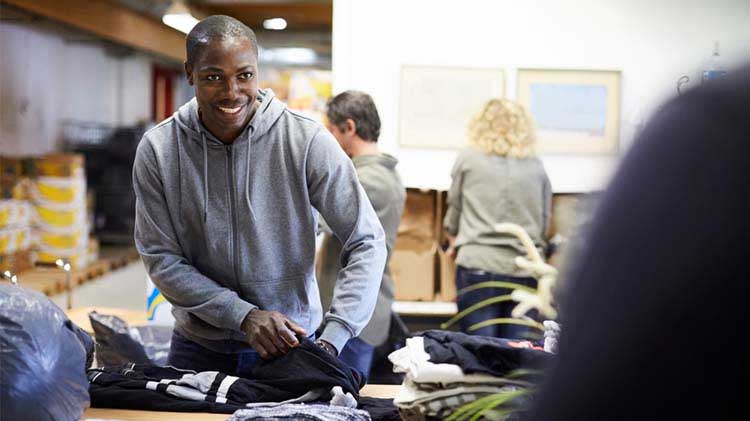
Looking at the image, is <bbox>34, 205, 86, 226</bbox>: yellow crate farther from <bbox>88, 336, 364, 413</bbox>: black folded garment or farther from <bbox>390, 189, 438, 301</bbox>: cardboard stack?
<bbox>88, 336, 364, 413</bbox>: black folded garment

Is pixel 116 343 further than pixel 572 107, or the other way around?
pixel 572 107

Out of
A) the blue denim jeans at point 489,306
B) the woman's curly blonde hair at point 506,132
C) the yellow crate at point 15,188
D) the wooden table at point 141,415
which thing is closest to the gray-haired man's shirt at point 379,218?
the blue denim jeans at point 489,306

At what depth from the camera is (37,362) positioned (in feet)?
5.05

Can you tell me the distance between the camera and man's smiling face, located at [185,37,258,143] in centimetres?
207

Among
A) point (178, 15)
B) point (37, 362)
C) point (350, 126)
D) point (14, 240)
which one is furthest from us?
point (14, 240)

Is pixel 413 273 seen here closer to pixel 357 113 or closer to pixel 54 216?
pixel 357 113

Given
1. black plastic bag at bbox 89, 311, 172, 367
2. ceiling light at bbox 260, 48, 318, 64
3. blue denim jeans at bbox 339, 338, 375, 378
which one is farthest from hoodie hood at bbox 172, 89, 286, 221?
ceiling light at bbox 260, 48, 318, 64

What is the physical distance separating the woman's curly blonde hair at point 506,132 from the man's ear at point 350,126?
953mm

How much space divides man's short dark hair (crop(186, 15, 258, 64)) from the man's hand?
685mm

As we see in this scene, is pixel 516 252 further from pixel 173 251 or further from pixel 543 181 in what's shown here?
pixel 173 251

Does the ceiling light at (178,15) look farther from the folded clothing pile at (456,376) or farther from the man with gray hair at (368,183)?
the folded clothing pile at (456,376)

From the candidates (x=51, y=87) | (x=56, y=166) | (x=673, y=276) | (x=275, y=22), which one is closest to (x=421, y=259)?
(x=56, y=166)

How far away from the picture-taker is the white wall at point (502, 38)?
5.42 meters

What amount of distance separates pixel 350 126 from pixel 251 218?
1527 mm
